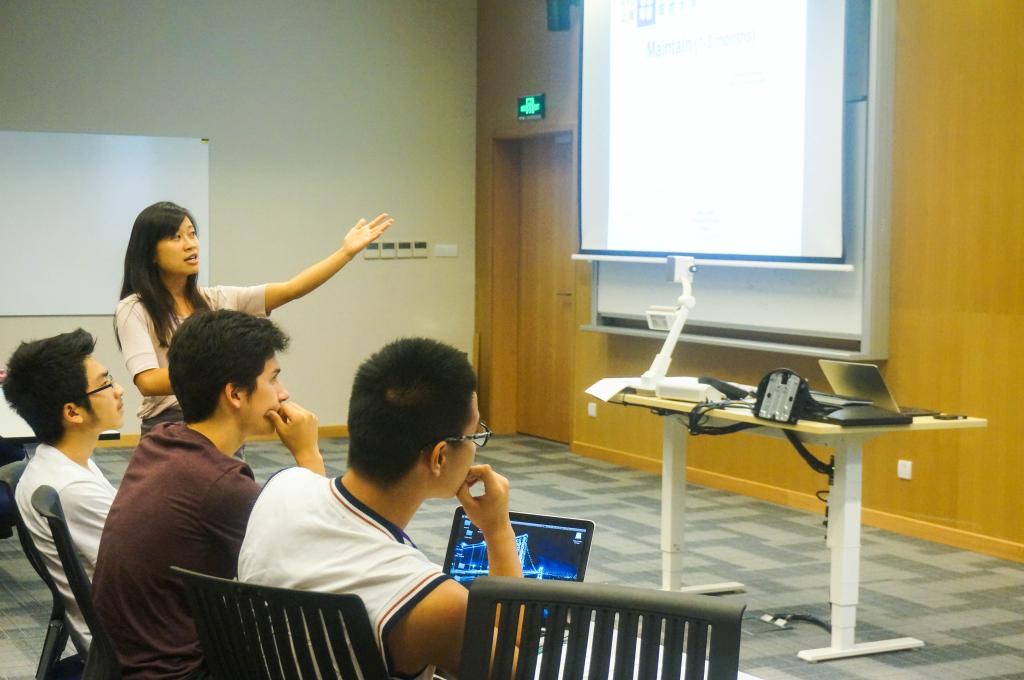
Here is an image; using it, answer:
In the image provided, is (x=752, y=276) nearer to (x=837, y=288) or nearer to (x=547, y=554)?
(x=837, y=288)

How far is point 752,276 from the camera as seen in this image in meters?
6.40

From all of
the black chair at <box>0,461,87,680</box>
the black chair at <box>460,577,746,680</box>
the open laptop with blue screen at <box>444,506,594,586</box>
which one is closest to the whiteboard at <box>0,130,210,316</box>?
the black chair at <box>0,461,87,680</box>

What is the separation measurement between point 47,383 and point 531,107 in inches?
241

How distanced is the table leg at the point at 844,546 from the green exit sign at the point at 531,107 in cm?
495

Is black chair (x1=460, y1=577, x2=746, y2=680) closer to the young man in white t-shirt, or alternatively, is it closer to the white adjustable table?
the young man in white t-shirt

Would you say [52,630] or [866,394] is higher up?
[866,394]

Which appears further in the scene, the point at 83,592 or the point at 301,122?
the point at 301,122

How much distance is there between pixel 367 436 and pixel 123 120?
7.22 metres

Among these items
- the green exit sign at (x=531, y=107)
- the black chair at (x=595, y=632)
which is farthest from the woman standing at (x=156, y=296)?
the green exit sign at (x=531, y=107)

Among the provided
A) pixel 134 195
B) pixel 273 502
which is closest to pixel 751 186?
pixel 134 195

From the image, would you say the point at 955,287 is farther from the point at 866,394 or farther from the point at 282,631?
the point at 282,631

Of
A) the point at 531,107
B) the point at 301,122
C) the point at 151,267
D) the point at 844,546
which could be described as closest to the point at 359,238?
the point at 151,267

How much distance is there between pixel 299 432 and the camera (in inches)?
93.3

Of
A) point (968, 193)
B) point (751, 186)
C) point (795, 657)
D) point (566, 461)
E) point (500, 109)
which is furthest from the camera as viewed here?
point (500, 109)
